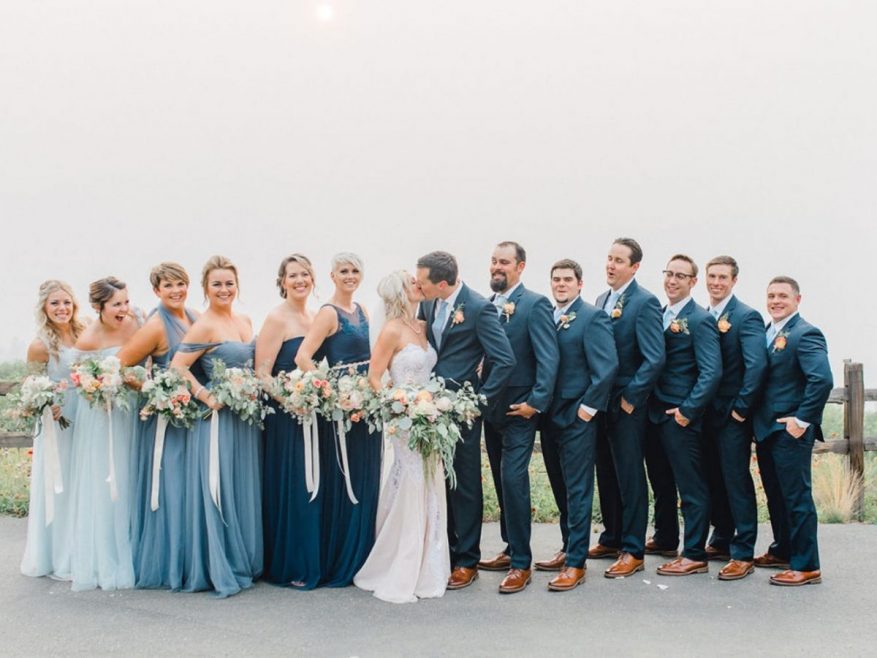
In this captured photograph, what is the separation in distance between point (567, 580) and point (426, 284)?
7.29 feet

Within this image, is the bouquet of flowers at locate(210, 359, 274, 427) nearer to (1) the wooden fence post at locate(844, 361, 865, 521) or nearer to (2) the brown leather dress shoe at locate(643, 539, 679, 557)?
(2) the brown leather dress shoe at locate(643, 539, 679, 557)

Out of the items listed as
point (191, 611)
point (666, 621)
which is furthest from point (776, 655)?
point (191, 611)

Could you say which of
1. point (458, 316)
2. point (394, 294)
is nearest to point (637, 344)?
point (458, 316)

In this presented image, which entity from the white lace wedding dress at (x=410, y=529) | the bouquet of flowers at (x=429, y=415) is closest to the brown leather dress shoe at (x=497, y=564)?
the white lace wedding dress at (x=410, y=529)

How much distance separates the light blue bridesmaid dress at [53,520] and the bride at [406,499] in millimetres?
2204

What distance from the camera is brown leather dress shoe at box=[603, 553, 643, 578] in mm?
6070

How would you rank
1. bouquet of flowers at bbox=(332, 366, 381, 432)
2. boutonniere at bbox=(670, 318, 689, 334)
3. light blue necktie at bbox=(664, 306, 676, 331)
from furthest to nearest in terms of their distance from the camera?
light blue necktie at bbox=(664, 306, 676, 331), boutonniere at bbox=(670, 318, 689, 334), bouquet of flowers at bbox=(332, 366, 381, 432)

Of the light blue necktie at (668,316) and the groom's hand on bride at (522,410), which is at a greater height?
the light blue necktie at (668,316)

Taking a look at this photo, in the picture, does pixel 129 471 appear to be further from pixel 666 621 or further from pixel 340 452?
pixel 666 621

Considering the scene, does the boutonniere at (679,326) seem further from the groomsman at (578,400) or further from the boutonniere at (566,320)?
the boutonniere at (566,320)

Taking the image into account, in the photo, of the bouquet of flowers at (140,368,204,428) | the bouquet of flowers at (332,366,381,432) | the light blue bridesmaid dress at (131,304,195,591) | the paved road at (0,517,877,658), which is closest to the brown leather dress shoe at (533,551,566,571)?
the paved road at (0,517,877,658)

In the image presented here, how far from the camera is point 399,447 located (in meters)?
5.82

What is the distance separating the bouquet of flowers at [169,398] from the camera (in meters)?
5.76

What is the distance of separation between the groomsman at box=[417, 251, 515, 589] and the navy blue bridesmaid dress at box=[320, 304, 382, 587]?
1.82ft
